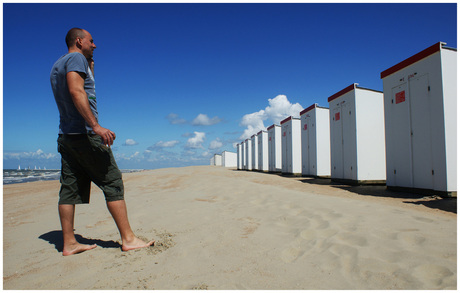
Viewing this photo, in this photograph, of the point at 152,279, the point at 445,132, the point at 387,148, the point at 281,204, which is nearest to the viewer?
the point at 152,279

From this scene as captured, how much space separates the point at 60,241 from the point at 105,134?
1.37 m

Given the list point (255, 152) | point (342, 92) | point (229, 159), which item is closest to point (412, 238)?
point (342, 92)

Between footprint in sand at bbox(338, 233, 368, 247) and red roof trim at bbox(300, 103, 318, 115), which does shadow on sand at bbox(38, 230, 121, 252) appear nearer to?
footprint in sand at bbox(338, 233, 368, 247)

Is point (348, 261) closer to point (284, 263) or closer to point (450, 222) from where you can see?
point (284, 263)

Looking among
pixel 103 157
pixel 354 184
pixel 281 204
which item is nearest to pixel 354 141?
pixel 354 184

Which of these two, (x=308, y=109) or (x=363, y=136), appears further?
(x=308, y=109)

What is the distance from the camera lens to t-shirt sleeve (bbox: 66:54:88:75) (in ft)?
7.19

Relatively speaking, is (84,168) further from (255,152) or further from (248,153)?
(248,153)

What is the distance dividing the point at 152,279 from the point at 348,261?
1.33 meters

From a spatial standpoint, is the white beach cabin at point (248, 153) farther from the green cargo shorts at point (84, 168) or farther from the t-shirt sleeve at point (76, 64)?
Answer: the t-shirt sleeve at point (76, 64)

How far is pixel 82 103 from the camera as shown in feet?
6.98

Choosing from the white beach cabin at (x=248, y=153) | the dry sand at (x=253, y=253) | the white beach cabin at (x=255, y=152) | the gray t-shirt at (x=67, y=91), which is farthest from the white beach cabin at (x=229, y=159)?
the gray t-shirt at (x=67, y=91)

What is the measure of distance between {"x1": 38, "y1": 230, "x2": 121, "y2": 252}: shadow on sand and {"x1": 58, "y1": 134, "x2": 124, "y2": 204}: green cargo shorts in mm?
462

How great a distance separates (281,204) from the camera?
400 centimetres
